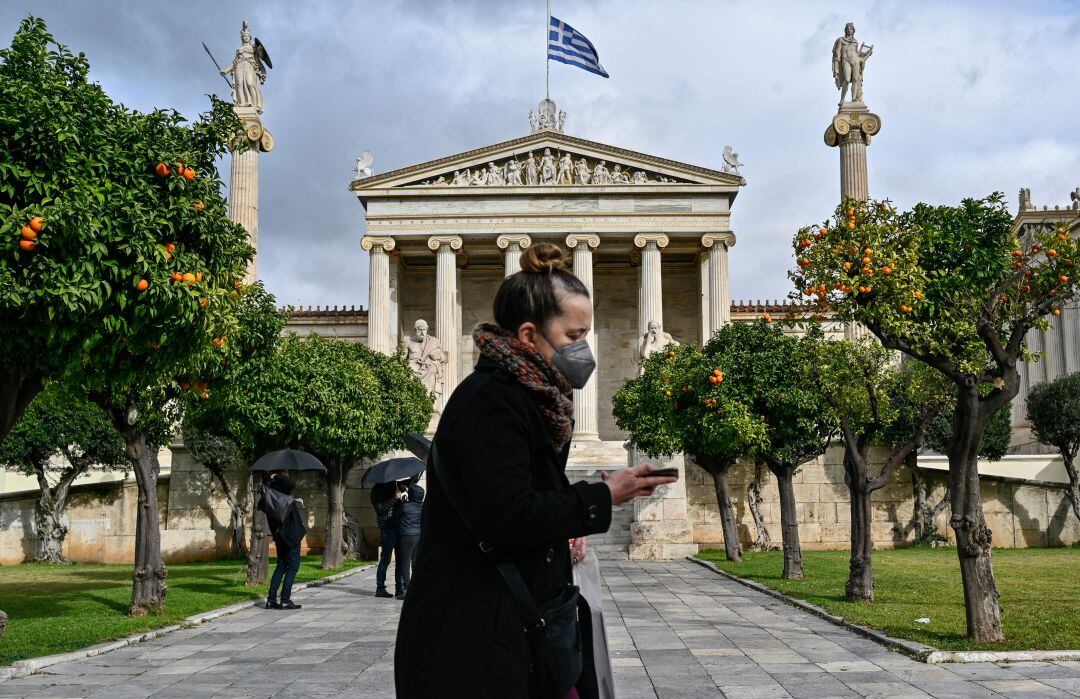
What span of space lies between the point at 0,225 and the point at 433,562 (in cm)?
777

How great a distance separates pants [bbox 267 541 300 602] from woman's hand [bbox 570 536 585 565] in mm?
12590

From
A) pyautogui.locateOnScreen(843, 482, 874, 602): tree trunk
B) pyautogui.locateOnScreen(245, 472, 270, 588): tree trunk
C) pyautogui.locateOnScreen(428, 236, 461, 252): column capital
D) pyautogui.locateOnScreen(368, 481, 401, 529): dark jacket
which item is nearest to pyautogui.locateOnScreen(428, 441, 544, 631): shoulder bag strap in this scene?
pyautogui.locateOnScreen(843, 482, 874, 602): tree trunk

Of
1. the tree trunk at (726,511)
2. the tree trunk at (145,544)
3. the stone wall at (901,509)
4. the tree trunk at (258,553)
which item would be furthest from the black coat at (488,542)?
the stone wall at (901,509)

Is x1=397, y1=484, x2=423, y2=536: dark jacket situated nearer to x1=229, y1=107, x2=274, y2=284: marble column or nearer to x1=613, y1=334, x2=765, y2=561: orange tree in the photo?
x1=613, y1=334, x2=765, y2=561: orange tree

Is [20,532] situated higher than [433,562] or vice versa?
[433,562]

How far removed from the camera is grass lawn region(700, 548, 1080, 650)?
11.0 metres

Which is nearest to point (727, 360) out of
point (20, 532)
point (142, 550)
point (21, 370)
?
point (142, 550)

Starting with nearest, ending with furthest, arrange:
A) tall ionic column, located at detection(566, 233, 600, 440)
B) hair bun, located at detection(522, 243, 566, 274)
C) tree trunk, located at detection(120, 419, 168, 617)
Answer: hair bun, located at detection(522, 243, 566, 274) → tree trunk, located at detection(120, 419, 168, 617) → tall ionic column, located at detection(566, 233, 600, 440)

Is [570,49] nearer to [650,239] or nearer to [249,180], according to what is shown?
[650,239]

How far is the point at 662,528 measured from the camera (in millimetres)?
27859

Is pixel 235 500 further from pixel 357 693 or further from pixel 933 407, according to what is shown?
pixel 357 693

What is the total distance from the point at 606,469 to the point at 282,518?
19810mm

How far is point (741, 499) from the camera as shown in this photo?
1423 inches

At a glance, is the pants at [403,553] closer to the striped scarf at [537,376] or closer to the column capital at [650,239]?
the striped scarf at [537,376]
